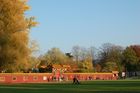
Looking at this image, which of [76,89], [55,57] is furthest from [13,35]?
[55,57]

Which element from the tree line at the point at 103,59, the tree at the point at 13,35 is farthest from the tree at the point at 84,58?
the tree at the point at 13,35

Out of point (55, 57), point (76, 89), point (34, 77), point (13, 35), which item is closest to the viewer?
point (76, 89)

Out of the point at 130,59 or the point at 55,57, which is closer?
the point at 130,59

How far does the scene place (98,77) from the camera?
453 feet

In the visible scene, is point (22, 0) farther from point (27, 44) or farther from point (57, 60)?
point (57, 60)

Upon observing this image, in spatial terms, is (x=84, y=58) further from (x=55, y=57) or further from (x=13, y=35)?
(x=13, y=35)

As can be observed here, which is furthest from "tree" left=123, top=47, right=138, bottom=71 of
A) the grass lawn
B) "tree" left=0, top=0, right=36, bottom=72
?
the grass lawn

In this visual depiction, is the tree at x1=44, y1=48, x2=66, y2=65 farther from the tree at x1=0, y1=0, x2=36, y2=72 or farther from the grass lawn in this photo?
the grass lawn

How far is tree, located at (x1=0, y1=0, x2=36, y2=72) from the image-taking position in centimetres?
6619

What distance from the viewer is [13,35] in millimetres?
66812

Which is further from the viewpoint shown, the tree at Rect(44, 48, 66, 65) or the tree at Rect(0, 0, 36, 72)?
the tree at Rect(44, 48, 66, 65)

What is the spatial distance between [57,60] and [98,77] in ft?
127

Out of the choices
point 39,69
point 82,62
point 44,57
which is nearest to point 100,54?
point 82,62

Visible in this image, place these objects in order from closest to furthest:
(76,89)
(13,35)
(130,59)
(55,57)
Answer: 1. (76,89)
2. (13,35)
3. (130,59)
4. (55,57)
